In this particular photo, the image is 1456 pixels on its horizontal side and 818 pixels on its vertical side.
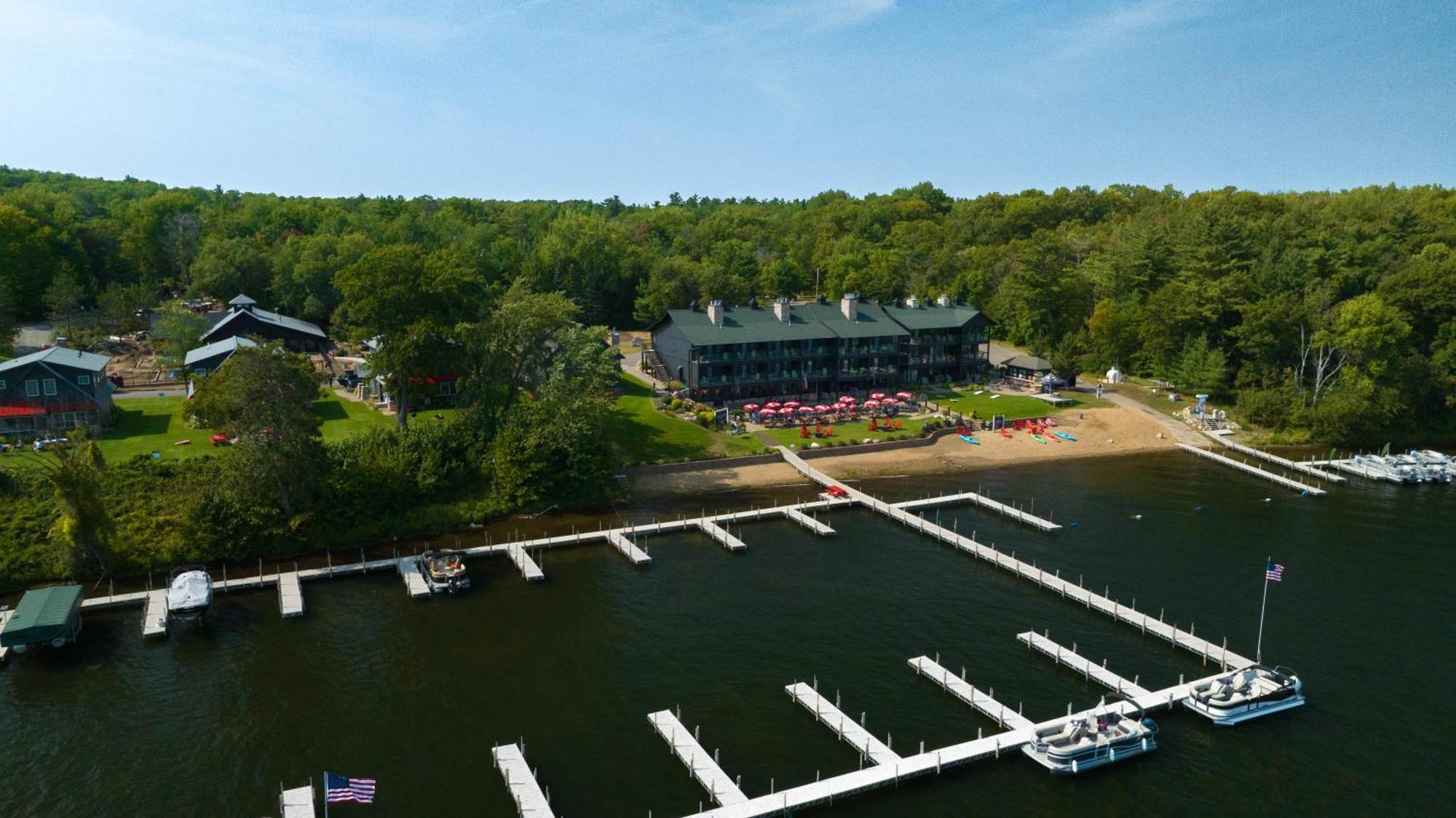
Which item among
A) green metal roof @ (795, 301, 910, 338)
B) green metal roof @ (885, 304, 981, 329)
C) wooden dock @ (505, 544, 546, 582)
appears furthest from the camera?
green metal roof @ (885, 304, 981, 329)

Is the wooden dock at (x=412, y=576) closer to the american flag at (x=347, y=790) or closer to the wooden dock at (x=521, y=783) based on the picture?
the wooden dock at (x=521, y=783)

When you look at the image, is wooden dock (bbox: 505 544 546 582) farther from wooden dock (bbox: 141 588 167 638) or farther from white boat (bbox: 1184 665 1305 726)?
white boat (bbox: 1184 665 1305 726)

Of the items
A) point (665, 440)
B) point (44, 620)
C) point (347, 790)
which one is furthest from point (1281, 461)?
point (44, 620)

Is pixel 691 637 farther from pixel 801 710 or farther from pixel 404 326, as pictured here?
pixel 404 326

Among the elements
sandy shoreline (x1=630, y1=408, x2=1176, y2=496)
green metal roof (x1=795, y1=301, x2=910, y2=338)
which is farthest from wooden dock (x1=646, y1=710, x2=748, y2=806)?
green metal roof (x1=795, y1=301, x2=910, y2=338)

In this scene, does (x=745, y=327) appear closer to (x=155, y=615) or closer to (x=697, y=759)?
(x=155, y=615)

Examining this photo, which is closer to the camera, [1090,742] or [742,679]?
[1090,742]
